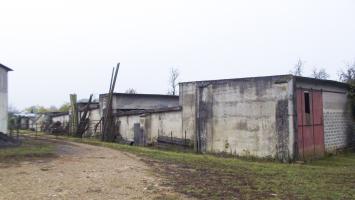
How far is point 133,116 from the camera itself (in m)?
→ 29.7

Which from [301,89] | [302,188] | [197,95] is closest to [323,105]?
[301,89]

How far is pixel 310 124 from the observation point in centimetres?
2031

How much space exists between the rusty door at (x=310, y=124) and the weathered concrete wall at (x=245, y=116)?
31.2 inches

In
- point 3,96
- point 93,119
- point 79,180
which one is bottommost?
point 79,180

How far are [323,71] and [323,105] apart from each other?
37213 millimetres

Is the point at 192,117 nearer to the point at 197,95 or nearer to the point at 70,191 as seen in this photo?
the point at 197,95

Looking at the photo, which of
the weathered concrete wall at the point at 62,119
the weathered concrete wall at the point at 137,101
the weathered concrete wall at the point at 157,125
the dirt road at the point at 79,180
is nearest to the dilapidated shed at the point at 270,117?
the weathered concrete wall at the point at 157,125

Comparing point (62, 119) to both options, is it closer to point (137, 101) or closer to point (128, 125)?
point (137, 101)

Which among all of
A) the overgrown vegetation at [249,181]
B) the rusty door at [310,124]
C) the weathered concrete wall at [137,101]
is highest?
the weathered concrete wall at [137,101]

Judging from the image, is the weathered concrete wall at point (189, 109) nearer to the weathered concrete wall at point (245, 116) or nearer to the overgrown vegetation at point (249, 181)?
the weathered concrete wall at point (245, 116)

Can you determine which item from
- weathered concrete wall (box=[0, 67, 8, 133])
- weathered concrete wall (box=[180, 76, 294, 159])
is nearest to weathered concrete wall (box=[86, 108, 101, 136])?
weathered concrete wall (box=[0, 67, 8, 133])

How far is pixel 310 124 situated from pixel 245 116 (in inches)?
120

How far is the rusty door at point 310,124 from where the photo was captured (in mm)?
19453

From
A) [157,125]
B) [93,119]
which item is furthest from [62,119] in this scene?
[157,125]
